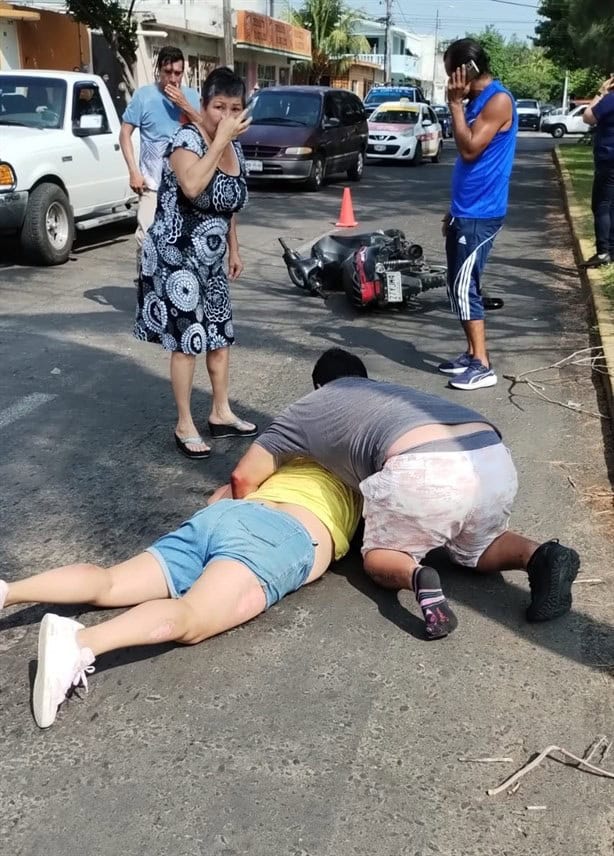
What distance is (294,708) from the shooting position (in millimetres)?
2869

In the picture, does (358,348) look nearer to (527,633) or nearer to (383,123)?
(527,633)

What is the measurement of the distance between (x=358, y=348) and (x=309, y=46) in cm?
4338

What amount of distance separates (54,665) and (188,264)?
8.14ft

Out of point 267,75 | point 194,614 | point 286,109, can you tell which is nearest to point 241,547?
point 194,614

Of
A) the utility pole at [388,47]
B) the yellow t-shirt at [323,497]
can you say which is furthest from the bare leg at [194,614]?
the utility pole at [388,47]

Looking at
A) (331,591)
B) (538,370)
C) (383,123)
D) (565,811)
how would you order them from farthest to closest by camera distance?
(383,123) < (538,370) < (331,591) < (565,811)

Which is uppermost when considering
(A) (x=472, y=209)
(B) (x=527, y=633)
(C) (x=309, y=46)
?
(C) (x=309, y=46)

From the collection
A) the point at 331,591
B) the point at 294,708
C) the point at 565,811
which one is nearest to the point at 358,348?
the point at 331,591

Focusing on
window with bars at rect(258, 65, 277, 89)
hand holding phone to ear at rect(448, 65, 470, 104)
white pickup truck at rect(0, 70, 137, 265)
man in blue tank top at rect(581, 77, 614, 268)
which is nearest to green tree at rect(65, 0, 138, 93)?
white pickup truck at rect(0, 70, 137, 265)

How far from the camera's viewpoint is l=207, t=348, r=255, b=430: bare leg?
16.4 ft

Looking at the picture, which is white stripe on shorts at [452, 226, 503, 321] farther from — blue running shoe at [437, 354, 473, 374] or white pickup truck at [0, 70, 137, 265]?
white pickup truck at [0, 70, 137, 265]

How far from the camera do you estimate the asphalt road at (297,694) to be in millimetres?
2391

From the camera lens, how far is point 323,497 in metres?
3.47

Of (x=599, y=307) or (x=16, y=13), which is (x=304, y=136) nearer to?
(x=16, y=13)
